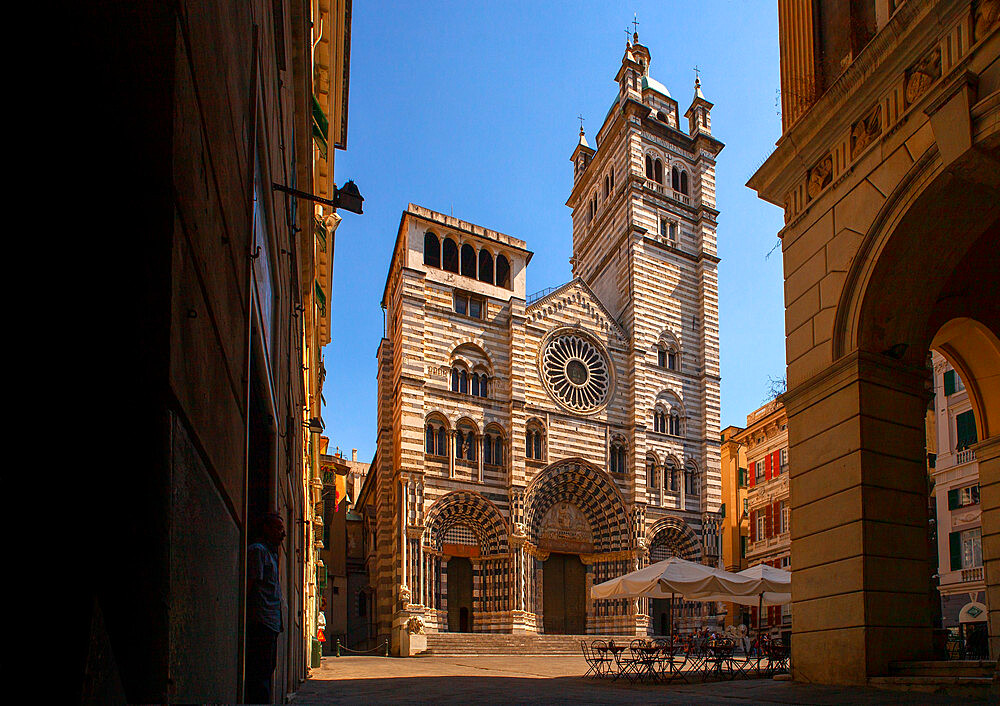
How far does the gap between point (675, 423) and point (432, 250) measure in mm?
13104

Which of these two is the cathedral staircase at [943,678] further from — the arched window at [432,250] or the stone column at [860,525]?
the arched window at [432,250]

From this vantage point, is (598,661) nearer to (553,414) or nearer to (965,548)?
(965,548)

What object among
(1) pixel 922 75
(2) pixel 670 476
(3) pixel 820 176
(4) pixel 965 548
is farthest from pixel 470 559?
(1) pixel 922 75

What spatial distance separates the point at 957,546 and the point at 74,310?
90.2ft

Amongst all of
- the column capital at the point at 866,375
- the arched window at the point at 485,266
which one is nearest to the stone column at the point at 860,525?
the column capital at the point at 866,375

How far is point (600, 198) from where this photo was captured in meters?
41.5

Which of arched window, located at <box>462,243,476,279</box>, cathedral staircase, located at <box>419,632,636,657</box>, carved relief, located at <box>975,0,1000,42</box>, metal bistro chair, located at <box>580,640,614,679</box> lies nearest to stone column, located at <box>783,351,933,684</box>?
carved relief, located at <box>975,0,1000,42</box>

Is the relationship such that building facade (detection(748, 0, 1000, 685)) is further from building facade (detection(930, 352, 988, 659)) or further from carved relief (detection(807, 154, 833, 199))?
building facade (detection(930, 352, 988, 659))

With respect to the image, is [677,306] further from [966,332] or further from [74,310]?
[74,310]

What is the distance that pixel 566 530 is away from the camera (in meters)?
33.6

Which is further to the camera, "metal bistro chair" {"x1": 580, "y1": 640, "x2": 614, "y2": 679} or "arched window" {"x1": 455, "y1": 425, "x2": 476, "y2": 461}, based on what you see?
"arched window" {"x1": 455, "y1": 425, "x2": 476, "y2": 461}

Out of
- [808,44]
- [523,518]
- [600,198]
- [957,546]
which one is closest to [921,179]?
[808,44]

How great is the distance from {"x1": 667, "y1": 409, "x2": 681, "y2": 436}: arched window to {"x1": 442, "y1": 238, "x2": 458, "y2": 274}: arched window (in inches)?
453

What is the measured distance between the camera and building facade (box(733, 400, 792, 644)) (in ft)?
114
